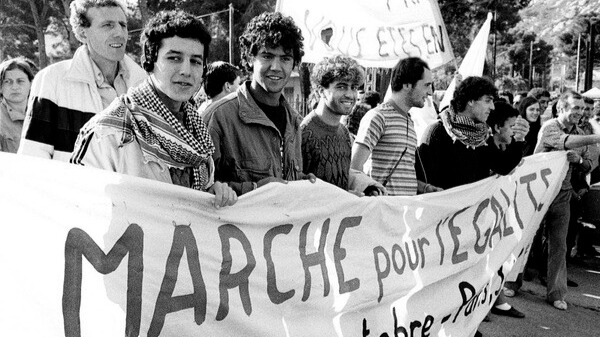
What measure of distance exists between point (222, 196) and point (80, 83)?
40.4 inches

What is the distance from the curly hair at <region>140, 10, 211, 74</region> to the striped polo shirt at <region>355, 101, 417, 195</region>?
62.1 inches

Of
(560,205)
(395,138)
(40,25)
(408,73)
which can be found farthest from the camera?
(40,25)

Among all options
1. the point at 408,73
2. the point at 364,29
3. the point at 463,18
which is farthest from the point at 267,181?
the point at 463,18

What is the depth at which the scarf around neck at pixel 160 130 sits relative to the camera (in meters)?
2.21

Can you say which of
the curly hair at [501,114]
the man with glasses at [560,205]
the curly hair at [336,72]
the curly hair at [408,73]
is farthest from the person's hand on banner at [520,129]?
the curly hair at [336,72]

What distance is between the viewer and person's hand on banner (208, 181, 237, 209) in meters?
2.46

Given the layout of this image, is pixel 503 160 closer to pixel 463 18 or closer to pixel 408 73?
pixel 408 73

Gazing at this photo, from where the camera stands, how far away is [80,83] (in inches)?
116

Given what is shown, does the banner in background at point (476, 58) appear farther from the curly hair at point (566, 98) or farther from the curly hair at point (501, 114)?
the curly hair at point (501, 114)

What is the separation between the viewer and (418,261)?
3504mm

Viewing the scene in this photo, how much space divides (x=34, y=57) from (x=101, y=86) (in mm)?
33046

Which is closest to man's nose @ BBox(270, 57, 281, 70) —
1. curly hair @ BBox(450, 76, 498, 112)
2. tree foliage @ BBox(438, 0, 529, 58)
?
curly hair @ BBox(450, 76, 498, 112)

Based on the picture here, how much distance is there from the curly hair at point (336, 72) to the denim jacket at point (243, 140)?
66 centimetres

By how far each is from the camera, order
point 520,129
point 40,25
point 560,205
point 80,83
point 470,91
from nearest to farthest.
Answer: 1. point 80,83
2. point 470,91
3. point 520,129
4. point 560,205
5. point 40,25
